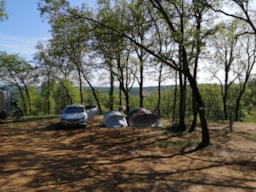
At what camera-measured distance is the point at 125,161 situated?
35.8 feet

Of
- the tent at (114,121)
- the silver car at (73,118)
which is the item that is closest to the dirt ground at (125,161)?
the silver car at (73,118)

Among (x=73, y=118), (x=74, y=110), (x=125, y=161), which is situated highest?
(x=74, y=110)

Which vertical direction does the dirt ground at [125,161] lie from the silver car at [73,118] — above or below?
below

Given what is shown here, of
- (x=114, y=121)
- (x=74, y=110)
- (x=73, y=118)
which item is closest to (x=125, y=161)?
(x=114, y=121)

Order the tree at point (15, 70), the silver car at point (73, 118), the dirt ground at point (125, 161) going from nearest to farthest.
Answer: the dirt ground at point (125, 161) → the silver car at point (73, 118) → the tree at point (15, 70)

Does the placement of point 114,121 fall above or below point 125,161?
above

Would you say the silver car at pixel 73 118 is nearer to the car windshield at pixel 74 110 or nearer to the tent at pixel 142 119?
the car windshield at pixel 74 110

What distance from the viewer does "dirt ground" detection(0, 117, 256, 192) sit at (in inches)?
319

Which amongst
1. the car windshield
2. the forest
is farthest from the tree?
the car windshield

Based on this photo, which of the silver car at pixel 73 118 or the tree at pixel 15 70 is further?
the tree at pixel 15 70

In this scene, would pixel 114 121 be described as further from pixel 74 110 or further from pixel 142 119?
pixel 74 110

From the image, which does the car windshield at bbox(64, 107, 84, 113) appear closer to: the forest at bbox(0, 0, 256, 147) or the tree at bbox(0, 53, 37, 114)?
the forest at bbox(0, 0, 256, 147)

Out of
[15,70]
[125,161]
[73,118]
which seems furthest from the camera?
[15,70]

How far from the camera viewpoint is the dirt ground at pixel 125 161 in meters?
8.10
